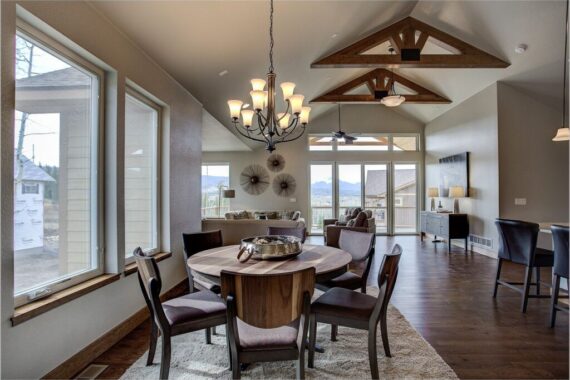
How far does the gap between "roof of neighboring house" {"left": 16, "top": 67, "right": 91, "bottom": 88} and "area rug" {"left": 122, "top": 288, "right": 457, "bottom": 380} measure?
6.38ft

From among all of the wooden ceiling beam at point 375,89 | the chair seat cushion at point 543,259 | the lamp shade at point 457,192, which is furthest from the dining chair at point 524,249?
the wooden ceiling beam at point 375,89

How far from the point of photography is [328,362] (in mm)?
2111

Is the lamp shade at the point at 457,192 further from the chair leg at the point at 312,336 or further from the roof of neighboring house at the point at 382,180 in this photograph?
the chair leg at the point at 312,336

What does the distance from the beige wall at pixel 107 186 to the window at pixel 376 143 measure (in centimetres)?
552

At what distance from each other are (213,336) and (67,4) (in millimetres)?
2630

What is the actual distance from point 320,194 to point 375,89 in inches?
137

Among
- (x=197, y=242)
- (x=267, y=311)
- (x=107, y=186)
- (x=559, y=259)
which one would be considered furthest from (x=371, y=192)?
(x=267, y=311)

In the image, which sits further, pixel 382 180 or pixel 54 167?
pixel 382 180

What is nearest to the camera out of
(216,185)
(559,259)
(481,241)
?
(559,259)

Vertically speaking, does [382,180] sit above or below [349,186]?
above

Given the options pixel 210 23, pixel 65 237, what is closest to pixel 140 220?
pixel 65 237

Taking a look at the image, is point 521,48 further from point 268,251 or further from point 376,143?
point 268,251

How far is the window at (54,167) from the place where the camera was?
1.74 metres

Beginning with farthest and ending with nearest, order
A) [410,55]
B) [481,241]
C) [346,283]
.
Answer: [481,241] < [410,55] < [346,283]
